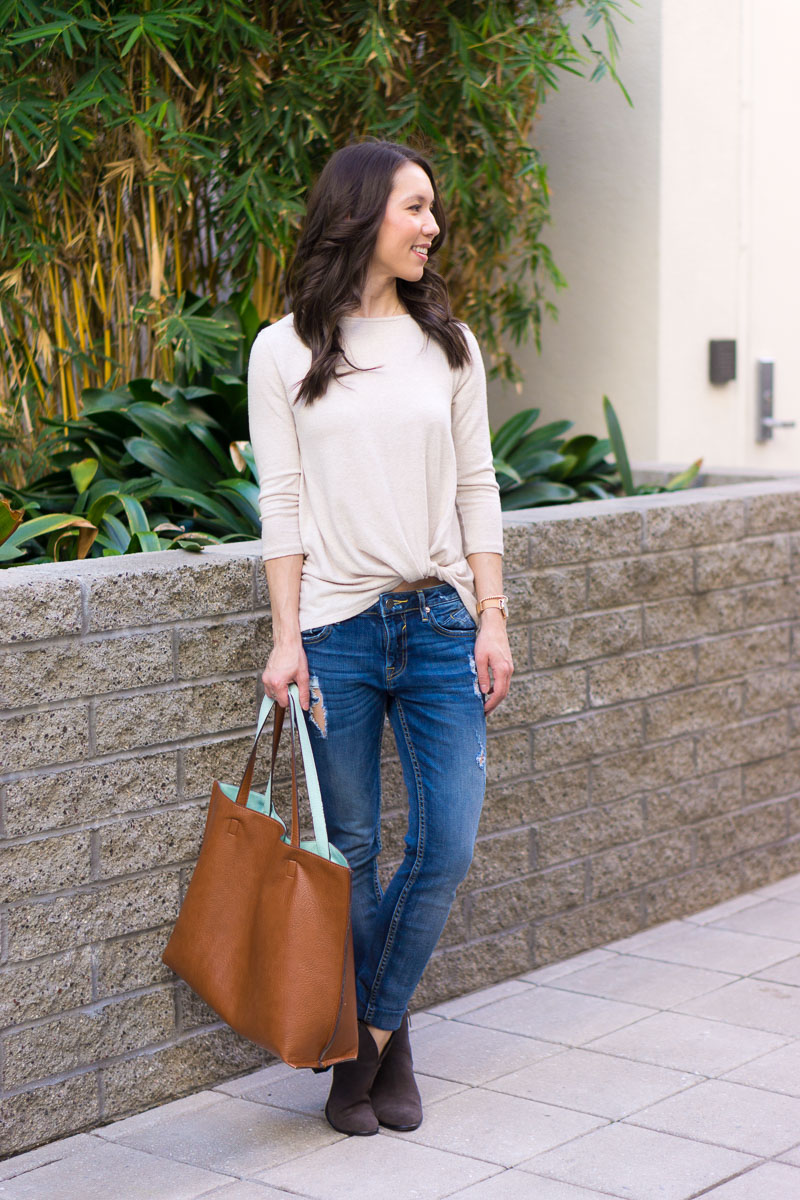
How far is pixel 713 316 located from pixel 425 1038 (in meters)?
3.21

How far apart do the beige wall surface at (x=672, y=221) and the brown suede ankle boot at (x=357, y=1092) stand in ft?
10.3

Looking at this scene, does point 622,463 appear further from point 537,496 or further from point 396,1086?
point 396,1086

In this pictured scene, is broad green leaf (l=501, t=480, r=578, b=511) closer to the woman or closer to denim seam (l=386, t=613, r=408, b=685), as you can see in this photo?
the woman

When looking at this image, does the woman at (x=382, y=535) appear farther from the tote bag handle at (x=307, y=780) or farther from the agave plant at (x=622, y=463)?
the agave plant at (x=622, y=463)

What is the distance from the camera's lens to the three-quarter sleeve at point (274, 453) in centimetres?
288

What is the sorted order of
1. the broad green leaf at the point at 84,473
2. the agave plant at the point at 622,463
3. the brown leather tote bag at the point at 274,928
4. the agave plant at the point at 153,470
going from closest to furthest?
the brown leather tote bag at the point at 274,928
the agave plant at the point at 153,470
the broad green leaf at the point at 84,473
the agave plant at the point at 622,463

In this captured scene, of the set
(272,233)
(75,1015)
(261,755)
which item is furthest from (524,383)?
(75,1015)

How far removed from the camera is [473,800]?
2.98 metres

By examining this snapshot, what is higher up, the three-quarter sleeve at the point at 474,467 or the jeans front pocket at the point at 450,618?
the three-quarter sleeve at the point at 474,467

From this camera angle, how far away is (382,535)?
285 cm

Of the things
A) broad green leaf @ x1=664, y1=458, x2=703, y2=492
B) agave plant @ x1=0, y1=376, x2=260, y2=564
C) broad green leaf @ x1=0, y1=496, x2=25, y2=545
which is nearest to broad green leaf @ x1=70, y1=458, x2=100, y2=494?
agave plant @ x1=0, y1=376, x2=260, y2=564

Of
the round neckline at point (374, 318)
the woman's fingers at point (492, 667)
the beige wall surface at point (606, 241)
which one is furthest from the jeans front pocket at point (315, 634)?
the beige wall surface at point (606, 241)

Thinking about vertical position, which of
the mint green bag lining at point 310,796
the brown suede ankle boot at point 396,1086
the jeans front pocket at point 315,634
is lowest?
the brown suede ankle boot at point 396,1086

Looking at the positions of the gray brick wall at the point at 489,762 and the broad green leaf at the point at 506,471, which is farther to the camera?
the broad green leaf at the point at 506,471
